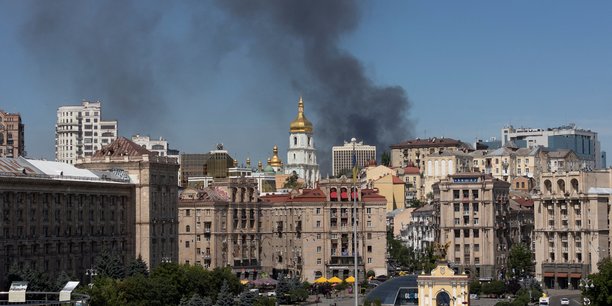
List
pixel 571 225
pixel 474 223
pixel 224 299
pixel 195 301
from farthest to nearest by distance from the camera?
pixel 474 223 → pixel 571 225 → pixel 224 299 → pixel 195 301

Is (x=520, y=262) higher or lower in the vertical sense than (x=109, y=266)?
lower

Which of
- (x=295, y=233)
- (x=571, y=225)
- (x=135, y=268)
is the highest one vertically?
(x=571, y=225)

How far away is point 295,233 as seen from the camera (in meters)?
199

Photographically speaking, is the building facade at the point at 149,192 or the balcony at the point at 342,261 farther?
the balcony at the point at 342,261

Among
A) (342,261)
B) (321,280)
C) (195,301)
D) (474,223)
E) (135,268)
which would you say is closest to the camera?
(195,301)

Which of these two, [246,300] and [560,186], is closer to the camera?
[246,300]

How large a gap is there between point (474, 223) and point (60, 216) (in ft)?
193

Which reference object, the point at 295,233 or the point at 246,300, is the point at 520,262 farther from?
the point at 246,300

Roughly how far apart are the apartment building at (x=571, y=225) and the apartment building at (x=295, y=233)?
23812mm

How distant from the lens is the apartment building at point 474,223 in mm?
185750

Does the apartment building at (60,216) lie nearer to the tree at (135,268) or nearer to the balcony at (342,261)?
the tree at (135,268)

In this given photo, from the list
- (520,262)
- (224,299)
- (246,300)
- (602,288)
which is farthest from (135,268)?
(520,262)

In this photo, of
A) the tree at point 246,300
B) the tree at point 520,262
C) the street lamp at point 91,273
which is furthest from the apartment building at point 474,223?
the tree at point 246,300

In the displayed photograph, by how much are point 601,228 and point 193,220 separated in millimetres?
50529
